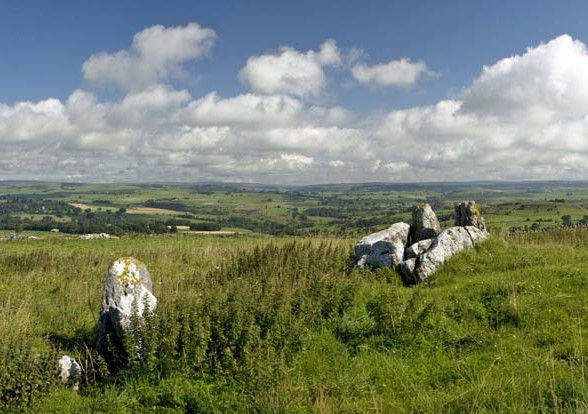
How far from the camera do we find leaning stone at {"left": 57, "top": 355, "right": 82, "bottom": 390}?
8.20 m

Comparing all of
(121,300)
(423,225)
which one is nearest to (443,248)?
(423,225)

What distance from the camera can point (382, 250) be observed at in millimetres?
15938

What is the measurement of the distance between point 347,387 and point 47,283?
1282cm

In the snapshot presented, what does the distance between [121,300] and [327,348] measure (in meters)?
4.67

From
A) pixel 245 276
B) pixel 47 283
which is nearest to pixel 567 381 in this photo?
pixel 245 276

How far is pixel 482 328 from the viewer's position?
9.82 meters

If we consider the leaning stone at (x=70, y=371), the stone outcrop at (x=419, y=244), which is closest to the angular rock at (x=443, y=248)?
the stone outcrop at (x=419, y=244)

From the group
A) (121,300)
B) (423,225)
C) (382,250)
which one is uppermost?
(423,225)

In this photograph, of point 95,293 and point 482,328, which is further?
point 95,293

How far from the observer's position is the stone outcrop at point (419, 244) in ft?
49.2

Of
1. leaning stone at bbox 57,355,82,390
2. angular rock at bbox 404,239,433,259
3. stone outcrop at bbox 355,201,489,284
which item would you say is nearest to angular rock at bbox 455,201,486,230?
stone outcrop at bbox 355,201,489,284

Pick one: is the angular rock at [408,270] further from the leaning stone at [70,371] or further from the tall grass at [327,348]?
the leaning stone at [70,371]

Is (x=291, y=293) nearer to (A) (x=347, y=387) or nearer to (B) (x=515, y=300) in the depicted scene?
(A) (x=347, y=387)

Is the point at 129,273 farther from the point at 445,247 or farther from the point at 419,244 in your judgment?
the point at 445,247
